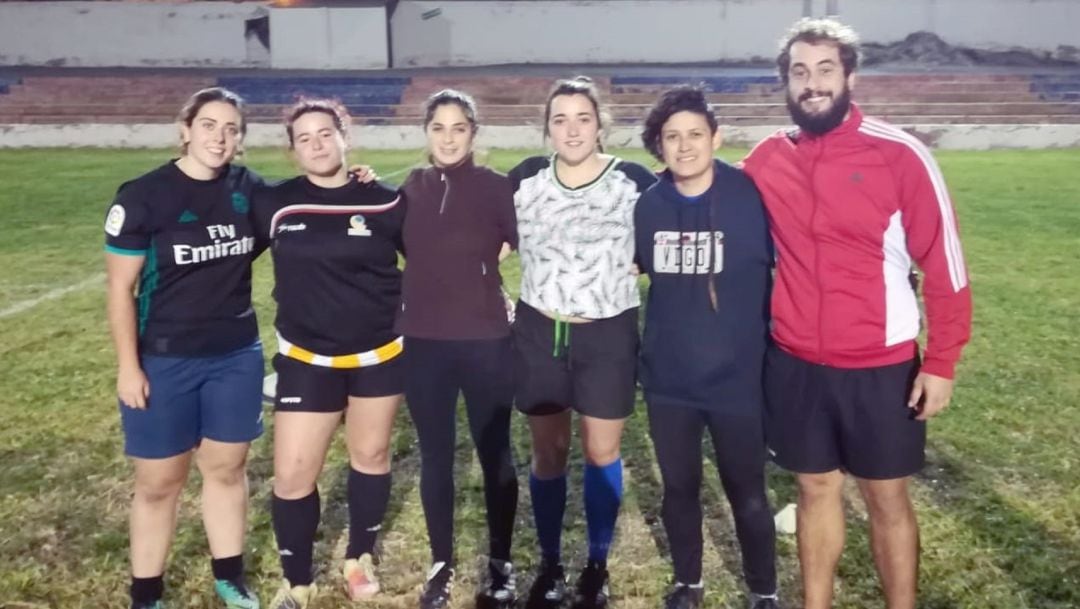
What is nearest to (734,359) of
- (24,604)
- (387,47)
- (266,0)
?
(24,604)

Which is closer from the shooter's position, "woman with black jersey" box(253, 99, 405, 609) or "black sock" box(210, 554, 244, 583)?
"woman with black jersey" box(253, 99, 405, 609)

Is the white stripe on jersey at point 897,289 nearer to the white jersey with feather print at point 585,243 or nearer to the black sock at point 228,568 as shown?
the white jersey with feather print at point 585,243

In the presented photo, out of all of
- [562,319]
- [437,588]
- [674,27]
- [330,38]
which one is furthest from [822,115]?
[674,27]

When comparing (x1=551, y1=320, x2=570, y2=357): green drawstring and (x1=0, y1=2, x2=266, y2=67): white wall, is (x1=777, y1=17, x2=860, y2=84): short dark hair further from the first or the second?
(x1=0, y1=2, x2=266, y2=67): white wall

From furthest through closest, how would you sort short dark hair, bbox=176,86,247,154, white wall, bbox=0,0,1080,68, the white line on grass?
white wall, bbox=0,0,1080,68, the white line on grass, short dark hair, bbox=176,86,247,154

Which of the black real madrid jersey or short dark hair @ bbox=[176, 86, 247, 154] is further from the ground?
short dark hair @ bbox=[176, 86, 247, 154]

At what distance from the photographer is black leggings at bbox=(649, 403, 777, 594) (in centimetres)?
311

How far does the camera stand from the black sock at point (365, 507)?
3479mm

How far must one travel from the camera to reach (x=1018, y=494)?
433cm

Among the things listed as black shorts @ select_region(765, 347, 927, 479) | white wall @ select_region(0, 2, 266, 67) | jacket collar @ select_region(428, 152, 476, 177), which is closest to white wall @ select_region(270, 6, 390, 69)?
white wall @ select_region(0, 2, 266, 67)

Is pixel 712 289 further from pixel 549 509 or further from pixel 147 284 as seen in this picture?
pixel 147 284

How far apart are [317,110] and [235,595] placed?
1646 mm

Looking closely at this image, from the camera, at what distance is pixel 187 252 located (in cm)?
303

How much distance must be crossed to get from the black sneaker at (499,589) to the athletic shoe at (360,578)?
1.23ft
